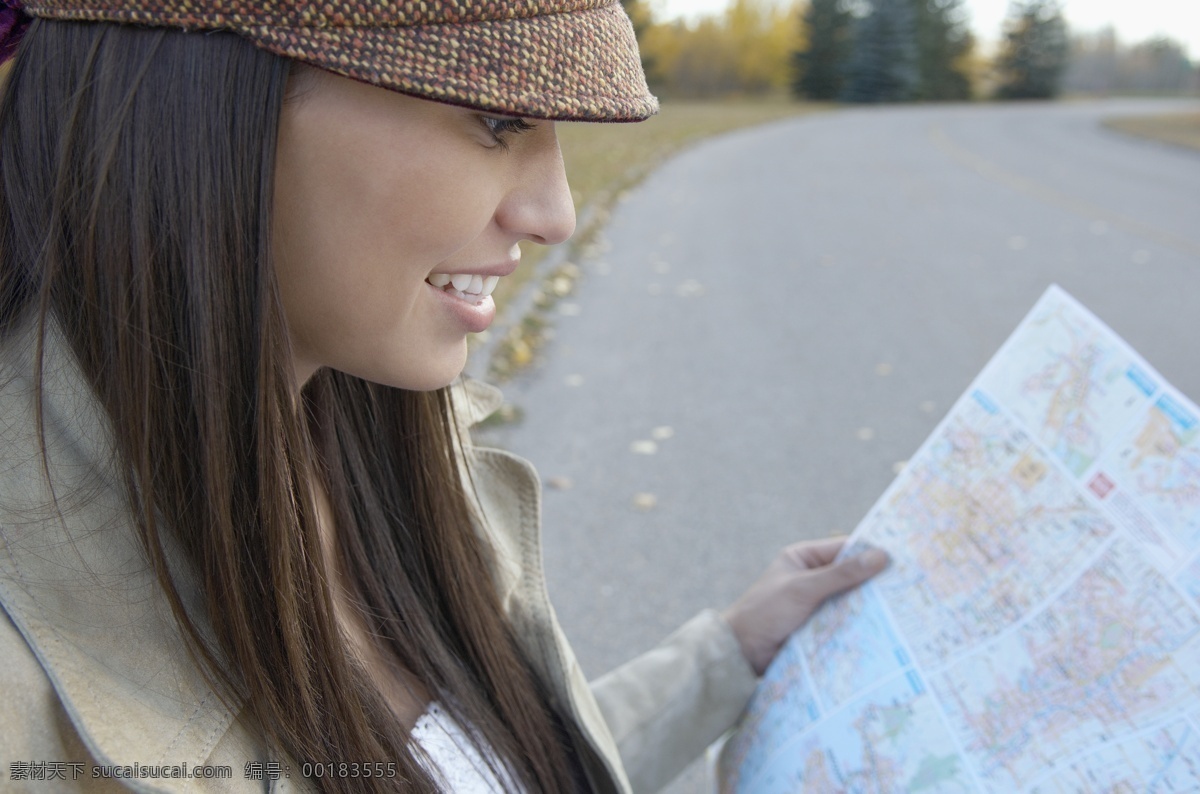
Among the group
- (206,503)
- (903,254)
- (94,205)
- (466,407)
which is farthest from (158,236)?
(903,254)

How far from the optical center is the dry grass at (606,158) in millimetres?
6875

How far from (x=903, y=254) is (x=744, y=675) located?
6857 millimetres

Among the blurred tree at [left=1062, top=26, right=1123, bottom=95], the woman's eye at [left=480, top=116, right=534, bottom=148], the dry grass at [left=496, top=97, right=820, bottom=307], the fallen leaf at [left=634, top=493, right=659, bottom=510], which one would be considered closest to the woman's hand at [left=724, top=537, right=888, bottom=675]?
the woman's eye at [left=480, top=116, right=534, bottom=148]

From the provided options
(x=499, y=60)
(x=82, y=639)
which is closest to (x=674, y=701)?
(x=82, y=639)

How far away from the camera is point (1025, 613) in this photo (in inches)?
47.3

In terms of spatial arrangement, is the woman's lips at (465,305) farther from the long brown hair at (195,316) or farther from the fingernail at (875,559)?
the fingernail at (875,559)

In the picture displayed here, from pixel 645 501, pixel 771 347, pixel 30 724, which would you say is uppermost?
pixel 30 724

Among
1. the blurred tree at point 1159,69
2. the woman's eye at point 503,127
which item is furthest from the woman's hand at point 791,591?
the blurred tree at point 1159,69

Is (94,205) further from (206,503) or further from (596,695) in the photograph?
(596,695)

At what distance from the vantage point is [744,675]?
4.91 feet

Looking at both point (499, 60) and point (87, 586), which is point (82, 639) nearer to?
point (87, 586)

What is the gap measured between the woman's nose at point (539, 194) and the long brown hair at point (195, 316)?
24cm

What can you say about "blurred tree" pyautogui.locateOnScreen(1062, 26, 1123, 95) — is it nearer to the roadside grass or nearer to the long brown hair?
the roadside grass

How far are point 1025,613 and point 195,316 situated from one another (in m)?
1.07
